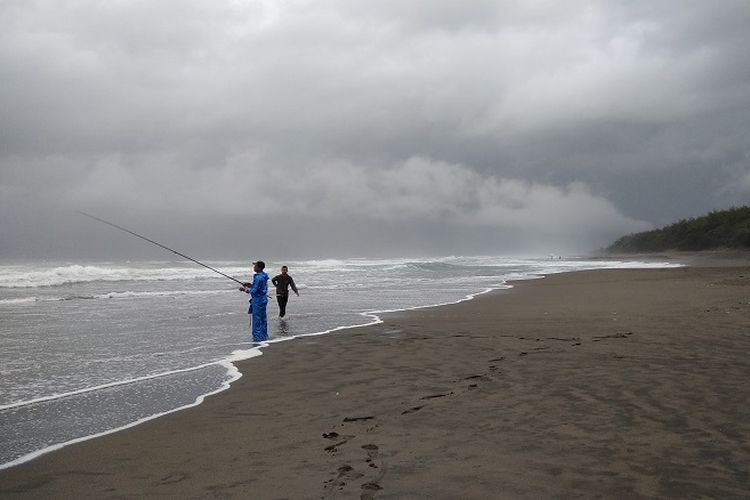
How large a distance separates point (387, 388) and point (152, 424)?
9.40ft

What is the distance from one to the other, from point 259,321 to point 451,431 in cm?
790

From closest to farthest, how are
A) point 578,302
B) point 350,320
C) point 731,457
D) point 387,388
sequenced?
point 731,457, point 387,388, point 350,320, point 578,302

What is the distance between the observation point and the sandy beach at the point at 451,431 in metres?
4.00

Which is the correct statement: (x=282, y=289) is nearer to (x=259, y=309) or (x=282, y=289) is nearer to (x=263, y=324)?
(x=259, y=309)

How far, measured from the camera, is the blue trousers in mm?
12148

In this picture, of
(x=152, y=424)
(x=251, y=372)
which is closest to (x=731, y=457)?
(x=152, y=424)

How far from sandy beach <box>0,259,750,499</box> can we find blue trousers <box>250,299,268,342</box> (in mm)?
2287

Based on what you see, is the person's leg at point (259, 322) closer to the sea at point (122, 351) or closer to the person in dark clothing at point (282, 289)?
the sea at point (122, 351)

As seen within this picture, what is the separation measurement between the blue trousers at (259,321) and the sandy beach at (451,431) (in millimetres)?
2287

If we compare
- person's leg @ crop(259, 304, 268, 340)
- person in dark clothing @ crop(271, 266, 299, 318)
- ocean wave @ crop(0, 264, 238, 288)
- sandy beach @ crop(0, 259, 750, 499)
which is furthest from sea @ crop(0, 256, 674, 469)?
→ ocean wave @ crop(0, 264, 238, 288)

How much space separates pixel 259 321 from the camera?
40.3 ft

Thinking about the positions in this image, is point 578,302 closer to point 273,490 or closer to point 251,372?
point 251,372

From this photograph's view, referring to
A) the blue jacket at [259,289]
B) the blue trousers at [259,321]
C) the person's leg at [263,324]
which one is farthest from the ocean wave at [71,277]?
the person's leg at [263,324]

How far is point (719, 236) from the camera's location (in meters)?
67.2
